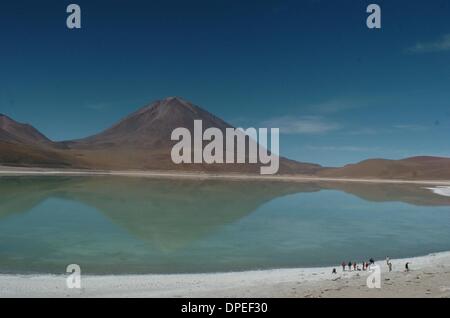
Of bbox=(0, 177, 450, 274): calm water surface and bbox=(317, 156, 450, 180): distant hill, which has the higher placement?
bbox=(317, 156, 450, 180): distant hill

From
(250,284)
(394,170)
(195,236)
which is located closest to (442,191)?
(195,236)

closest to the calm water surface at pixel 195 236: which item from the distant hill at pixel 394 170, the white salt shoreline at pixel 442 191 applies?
the white salt shoreline at pixel 442 191

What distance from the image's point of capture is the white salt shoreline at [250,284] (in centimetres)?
1030

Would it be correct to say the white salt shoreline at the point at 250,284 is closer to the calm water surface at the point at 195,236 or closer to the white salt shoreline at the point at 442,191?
the calm water surface at the point at 195,236

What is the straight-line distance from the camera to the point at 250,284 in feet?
40.1

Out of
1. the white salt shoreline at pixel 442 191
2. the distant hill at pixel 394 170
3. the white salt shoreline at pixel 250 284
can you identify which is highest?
the distant hill at pixel 394 170

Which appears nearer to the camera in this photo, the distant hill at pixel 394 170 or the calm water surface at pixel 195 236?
the calm water surface at pixel 195 236

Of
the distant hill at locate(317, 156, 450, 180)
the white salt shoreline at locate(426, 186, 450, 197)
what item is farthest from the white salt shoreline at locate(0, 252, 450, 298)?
the distant hill at locate(317, 156, 450, 180)

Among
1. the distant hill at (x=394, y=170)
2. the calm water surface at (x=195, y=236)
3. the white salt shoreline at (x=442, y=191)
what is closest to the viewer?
the calm water surface at (x=195, y=236)

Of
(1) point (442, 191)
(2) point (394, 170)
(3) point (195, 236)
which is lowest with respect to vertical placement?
(3) point (195, 236)

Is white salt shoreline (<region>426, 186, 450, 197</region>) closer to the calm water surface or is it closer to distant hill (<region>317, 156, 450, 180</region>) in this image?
the calm water surface

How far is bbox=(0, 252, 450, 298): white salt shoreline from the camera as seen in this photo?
406 inches

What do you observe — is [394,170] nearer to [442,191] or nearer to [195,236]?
[442,191]

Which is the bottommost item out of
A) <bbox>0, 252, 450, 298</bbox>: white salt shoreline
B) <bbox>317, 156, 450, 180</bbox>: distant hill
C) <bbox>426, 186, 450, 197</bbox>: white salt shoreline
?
<bbox>0, 252, 450, 298</bbox>: white salt shoreline
